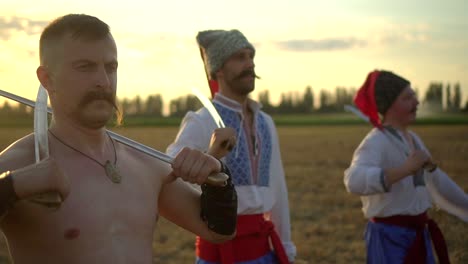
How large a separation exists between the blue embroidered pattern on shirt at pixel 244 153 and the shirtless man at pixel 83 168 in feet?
5.87

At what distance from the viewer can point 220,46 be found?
4762 millimetres

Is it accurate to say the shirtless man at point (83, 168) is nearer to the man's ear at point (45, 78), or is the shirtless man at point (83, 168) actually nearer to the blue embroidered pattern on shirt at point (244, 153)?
the man's ear at point (45, 78)

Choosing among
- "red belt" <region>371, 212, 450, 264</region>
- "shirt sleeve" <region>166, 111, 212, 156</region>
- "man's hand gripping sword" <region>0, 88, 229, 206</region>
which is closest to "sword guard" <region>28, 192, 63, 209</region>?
"man's hand gripping sword" <region>0, 88, 229, 206</region>

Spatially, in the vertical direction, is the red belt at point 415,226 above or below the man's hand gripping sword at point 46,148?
below

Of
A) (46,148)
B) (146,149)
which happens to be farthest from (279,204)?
(46,148)

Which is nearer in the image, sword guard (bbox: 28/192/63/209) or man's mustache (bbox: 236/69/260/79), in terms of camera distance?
sword guard (bbox: 28/192/63/209)

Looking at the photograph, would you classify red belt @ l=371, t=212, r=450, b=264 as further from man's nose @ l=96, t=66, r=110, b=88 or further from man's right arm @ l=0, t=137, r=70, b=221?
man's right arm @ l=0, t=137, r=70, b=221

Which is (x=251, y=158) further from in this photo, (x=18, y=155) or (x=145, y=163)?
(x=18, y=155)

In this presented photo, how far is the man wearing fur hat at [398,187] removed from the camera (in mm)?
5000

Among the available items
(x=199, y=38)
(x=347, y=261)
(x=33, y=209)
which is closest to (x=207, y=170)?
(x=33, y=209)

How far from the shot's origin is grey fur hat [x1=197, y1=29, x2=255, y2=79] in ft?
15.5

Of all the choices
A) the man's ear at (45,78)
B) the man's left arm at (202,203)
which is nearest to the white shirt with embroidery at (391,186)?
the man's left arm at (202,203)

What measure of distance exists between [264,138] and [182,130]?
53cm

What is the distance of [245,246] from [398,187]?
4.43ft
